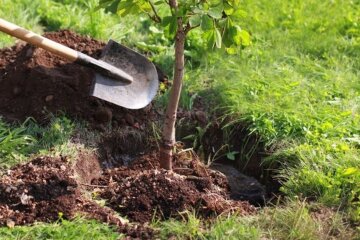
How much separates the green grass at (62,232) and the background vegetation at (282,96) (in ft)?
0.07

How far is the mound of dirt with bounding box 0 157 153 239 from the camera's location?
413cm

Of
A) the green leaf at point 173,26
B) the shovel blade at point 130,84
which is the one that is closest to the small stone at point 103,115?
the shovel blade at point 130,84

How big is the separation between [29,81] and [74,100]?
376 mm

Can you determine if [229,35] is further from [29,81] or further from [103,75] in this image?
[29,81]

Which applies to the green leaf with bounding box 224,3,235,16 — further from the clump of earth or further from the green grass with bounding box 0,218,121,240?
the green grass with bounding box 0,218,121,240

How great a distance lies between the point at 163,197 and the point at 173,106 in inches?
23.1

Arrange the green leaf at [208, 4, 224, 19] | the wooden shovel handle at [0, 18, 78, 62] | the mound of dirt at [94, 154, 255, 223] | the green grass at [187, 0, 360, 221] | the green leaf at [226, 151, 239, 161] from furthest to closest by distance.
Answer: the green leaf at [226, 151, 239, 161]
the wooden shovel handle at [0, 18, 78, 62]
the green grass at [187, 0, 360, 221]
the mound of dirt at [94, 154, 255, 223]
the green leaf at [208, 4, 224, 19]

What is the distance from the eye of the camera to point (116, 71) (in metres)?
5.23

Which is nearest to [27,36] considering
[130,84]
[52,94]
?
[52,94]

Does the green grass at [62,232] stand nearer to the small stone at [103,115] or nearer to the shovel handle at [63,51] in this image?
the small stone at [103,115]

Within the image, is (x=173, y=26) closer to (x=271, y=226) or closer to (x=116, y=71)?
(x=116, y=71)

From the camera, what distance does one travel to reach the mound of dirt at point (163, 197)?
434 cm

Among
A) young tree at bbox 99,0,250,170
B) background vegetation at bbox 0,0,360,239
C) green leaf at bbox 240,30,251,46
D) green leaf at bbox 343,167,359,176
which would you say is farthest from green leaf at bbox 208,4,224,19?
green leaf at bbox 343,167,359,176

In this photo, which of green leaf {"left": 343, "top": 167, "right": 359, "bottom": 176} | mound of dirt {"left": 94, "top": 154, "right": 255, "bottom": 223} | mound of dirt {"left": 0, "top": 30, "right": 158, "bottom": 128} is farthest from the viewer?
mound of dirt {"left": 0, "top": 30, "right": 158, "bottom": 128}
